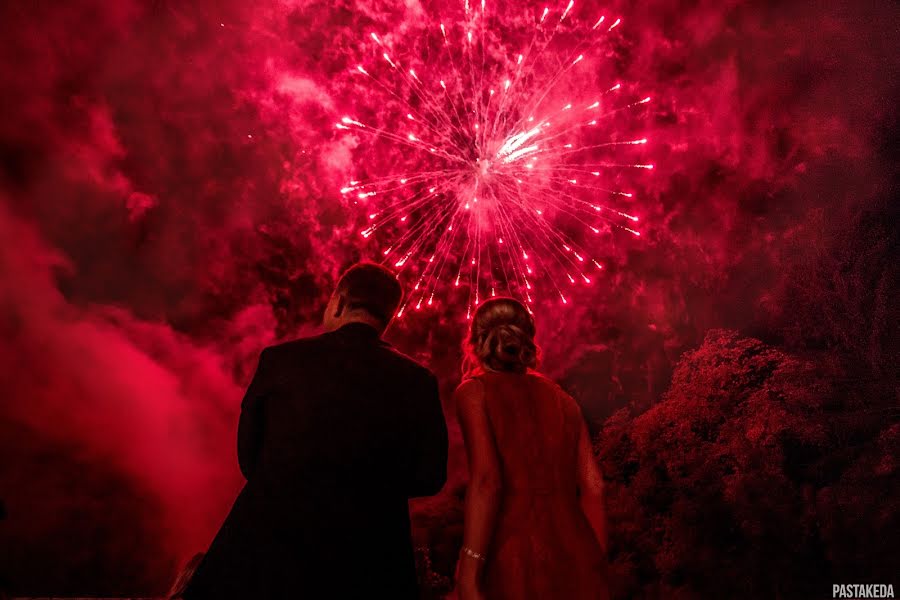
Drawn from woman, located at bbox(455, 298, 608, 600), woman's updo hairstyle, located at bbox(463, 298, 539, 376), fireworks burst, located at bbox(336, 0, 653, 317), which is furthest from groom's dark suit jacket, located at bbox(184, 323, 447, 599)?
fireworks burst, located at bbox(336, 0, 653, 317)

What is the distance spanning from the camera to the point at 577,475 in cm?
244

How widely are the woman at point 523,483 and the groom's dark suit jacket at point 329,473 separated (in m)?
0.27

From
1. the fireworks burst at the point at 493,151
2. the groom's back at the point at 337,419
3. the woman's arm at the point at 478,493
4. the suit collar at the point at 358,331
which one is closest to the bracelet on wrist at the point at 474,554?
the woman's arm at the point at 478,493

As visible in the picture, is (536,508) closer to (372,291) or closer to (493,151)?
(372,291)

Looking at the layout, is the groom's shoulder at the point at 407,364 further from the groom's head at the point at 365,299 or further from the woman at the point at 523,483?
the woman at the point at 523,483

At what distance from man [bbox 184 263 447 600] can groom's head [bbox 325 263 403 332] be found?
0.07 meters

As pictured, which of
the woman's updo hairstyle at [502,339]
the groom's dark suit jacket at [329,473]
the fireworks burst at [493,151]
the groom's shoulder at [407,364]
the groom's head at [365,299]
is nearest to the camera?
the groom's dark suit jacket at [329,473]

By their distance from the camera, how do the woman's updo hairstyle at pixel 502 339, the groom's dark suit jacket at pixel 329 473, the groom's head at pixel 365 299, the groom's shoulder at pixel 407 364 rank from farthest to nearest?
the woman's updo hairstyle at pixel 502 339, the groom's head at pixel 365 299, the groom's shoulder at pixel 407 364, the groom's dark suit jacket at pixel 329 473

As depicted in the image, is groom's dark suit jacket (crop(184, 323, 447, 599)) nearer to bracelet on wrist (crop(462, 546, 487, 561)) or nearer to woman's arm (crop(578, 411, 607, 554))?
bracelet on wrist (crop(462, 546, 487, 561))

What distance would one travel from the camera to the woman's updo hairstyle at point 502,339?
Answer: 247cm

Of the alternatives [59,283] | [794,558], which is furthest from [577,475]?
[59,283]

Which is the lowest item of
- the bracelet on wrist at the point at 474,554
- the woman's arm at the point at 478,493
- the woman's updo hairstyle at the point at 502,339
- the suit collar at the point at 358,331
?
the bracelet on wrist at the point at 474,554

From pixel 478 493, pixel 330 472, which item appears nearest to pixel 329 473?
pixel 330 472

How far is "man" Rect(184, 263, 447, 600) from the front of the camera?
170 cm
